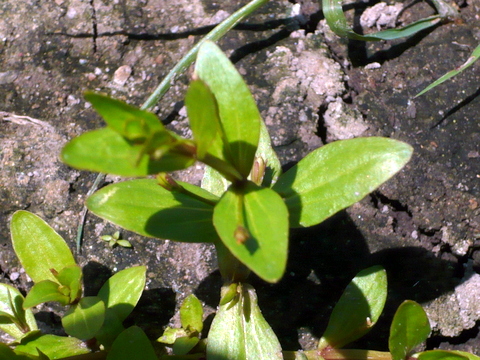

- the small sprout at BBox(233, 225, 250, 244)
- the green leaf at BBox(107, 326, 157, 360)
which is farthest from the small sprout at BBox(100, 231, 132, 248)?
the small sprout at BBox(233, 225, 250, 244)

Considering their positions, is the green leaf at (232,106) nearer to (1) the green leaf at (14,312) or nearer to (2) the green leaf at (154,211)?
(2) the green leaf at (154,211)

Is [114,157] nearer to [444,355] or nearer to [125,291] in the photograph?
[125,291]

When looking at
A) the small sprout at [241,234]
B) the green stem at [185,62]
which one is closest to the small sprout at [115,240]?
the green stem at [185,62]

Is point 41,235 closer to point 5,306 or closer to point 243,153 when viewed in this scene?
point 5,306

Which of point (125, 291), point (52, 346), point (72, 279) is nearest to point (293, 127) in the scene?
point (125, 291)

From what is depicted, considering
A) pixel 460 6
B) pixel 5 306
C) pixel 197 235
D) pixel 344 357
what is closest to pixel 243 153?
pixel 197 235

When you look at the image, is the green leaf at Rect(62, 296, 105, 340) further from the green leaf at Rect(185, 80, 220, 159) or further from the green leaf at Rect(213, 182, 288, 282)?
the green leaf at Rect(185, 80, 220, 159)
